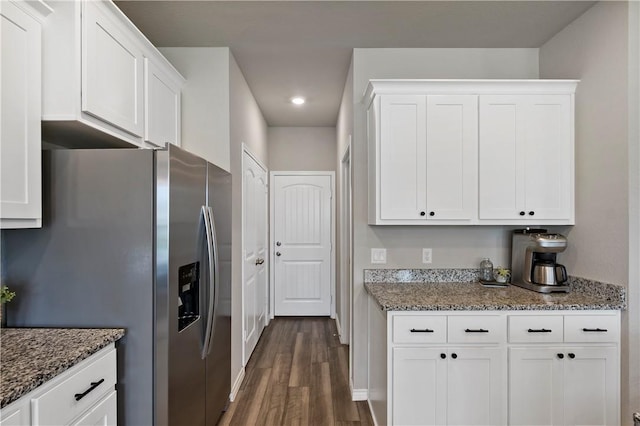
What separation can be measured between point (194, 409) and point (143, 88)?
1801mm

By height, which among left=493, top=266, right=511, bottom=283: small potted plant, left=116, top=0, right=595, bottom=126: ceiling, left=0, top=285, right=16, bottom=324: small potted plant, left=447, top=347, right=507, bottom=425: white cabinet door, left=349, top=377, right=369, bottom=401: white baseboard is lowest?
left=349, top=377, right=369, bottom=401: white baseboard

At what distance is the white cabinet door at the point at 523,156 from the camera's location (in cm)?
242

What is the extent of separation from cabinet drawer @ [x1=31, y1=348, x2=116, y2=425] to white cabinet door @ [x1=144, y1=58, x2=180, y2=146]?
1254 millimetres

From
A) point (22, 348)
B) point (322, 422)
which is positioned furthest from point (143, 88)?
point (322, 422)

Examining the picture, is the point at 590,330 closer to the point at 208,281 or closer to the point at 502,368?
the point at 502,368

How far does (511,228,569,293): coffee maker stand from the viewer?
230 centimetres

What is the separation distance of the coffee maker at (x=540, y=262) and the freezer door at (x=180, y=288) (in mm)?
2091

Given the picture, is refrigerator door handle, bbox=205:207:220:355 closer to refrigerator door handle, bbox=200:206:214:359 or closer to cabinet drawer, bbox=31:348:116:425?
refrigerator door handle, bbox=200:206:214:359

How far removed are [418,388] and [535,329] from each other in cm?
73

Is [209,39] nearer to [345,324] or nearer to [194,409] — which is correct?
[194,409]

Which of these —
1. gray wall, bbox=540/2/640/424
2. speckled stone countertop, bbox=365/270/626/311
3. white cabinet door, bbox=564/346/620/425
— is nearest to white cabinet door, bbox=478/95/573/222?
gray wall, bbox=540/2/640/424

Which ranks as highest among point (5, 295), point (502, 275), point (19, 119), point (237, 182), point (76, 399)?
point (19, 119)

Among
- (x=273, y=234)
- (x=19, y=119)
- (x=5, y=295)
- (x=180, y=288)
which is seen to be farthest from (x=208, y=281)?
(x=273, y=234)

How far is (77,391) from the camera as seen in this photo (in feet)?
Answer: 4.30
